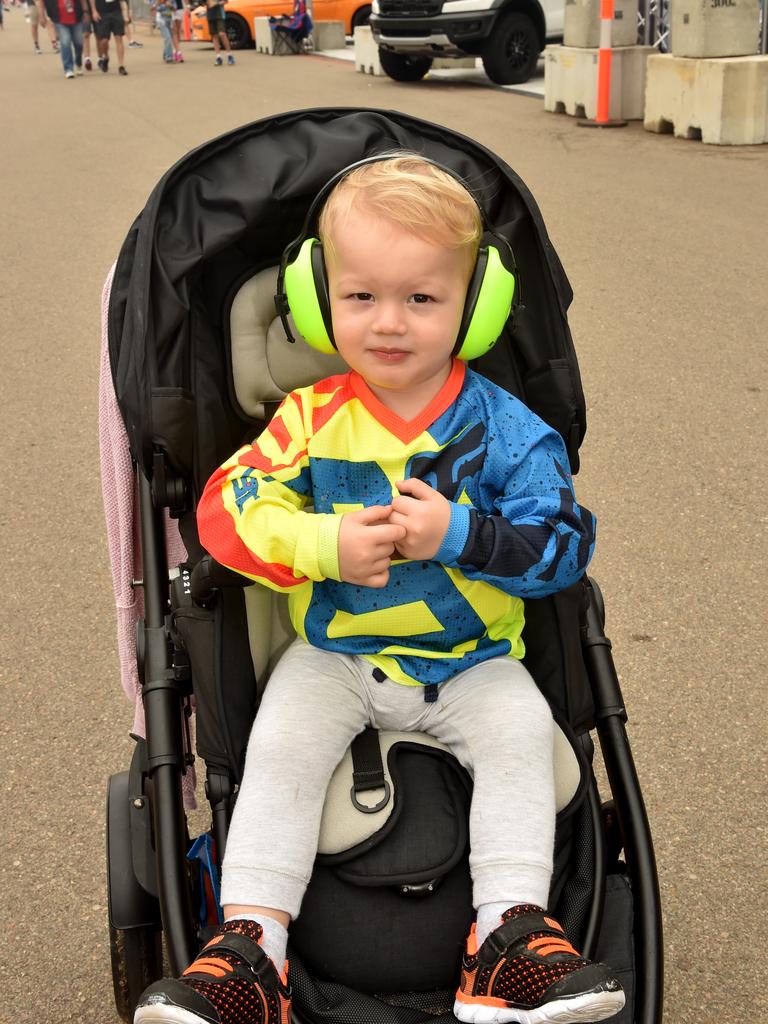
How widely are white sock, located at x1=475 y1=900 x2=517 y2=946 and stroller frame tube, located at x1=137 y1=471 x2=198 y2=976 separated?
0.45m

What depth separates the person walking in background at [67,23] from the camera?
2002cm

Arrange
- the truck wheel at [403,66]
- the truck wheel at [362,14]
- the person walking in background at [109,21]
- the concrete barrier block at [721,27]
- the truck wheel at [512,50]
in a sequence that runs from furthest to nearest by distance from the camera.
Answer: the truck wheel at [362,14]
the person walking in background at [109,21]
the truck wheel at [403,66]
the truck wheel at [512,50]
the concrete barrier block at [721,27]

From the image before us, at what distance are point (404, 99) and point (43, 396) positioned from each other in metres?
9.68

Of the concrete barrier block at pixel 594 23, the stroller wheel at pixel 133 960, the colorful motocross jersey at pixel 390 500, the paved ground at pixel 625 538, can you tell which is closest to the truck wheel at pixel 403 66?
the concrete barrier block at pixel 594 23

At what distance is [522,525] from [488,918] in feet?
2.06

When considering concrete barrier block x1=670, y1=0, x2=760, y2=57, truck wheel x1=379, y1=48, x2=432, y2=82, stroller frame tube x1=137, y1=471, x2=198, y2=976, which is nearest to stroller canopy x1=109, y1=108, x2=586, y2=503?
stroller frame tube x1=137, y1=471, x2=198, y2=976

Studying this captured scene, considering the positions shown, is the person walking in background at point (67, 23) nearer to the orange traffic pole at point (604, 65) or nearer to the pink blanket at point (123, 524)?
the orange traffic pole at point (604, 65)

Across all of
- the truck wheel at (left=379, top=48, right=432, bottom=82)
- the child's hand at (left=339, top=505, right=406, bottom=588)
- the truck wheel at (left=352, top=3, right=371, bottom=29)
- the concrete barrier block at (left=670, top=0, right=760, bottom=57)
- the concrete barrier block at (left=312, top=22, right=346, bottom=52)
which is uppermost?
the truck wheel at (left=352, top=3, right=371, bottom=29)

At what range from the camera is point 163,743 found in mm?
2184

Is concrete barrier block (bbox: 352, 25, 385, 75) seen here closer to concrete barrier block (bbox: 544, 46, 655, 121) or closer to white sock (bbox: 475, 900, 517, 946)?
concrete barrier block (bbox: 544, 46, 655, 121)

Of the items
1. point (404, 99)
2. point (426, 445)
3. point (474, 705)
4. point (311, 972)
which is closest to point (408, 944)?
point (311, 972)

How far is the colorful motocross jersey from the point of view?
211cm

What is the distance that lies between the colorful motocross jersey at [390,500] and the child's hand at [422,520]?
0.05 metres

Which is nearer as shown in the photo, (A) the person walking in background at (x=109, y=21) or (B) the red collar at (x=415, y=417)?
(B) the red collar at (x=415, y=417)
